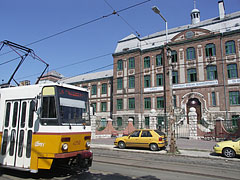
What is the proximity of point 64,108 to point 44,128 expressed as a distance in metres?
0.87

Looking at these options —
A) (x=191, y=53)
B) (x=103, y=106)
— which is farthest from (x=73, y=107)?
(x=103, y=106)

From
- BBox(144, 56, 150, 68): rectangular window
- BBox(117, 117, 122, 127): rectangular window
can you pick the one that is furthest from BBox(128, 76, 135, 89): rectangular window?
BBox(117, 117, 122, 127): rectangular window

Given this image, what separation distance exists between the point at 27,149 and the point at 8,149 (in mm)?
1007

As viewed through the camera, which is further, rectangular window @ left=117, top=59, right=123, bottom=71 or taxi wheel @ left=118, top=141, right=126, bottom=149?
rectangular window @ left=117, top=59, right=123, bottom=71

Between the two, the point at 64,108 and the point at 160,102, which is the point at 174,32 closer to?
the point at 160,102

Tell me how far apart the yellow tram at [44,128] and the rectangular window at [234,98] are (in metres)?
25.5

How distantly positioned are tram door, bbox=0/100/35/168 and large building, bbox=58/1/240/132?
18095mm

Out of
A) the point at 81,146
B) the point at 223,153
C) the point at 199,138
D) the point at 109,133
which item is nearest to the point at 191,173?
the point at 81,146

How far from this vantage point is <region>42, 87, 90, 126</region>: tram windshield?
6324mm

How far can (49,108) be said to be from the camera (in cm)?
Answer: 639

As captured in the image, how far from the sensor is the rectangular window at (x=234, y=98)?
87.2ft

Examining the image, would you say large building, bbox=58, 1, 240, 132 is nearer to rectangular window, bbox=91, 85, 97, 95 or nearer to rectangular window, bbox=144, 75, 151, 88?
rectangular window, bbox=144, 75, 151, 88

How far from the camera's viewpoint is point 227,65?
91.6ft

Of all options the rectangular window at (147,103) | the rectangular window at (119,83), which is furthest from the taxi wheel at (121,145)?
the rectangular window at (119,83)
